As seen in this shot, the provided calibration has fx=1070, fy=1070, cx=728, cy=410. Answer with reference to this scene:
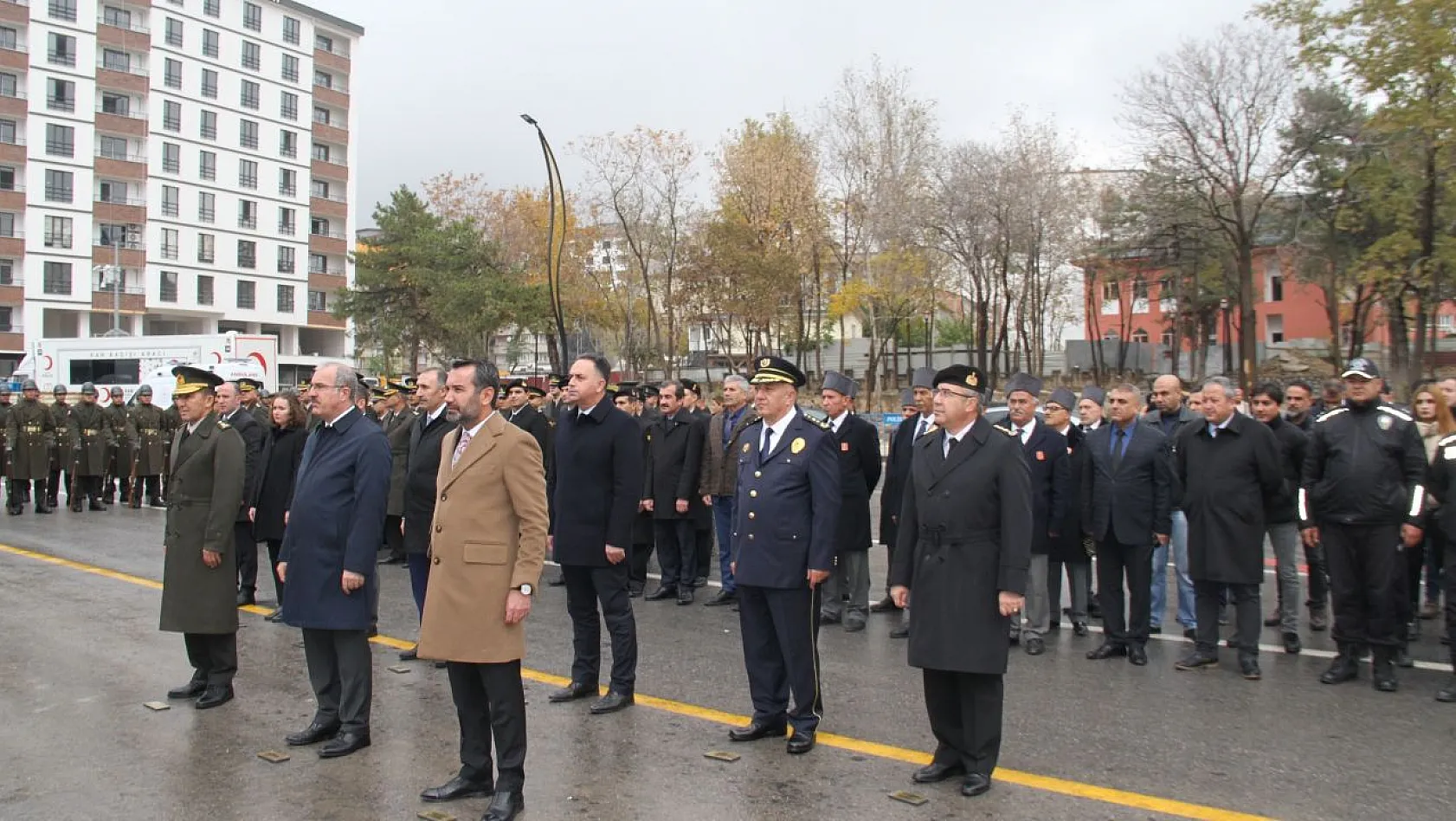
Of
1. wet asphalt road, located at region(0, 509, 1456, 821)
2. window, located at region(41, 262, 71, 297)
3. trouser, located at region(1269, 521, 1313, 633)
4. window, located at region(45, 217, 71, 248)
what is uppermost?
window, located at region(45, 217, 71, 248)

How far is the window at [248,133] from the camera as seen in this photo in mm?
66188

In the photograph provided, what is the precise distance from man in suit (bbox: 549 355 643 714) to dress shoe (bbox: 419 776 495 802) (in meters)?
1.45

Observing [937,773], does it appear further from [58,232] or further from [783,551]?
[58,232]

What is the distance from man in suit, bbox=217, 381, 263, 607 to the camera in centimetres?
945

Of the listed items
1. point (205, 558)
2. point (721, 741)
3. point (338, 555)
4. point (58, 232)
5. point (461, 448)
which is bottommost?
point (721, 741)

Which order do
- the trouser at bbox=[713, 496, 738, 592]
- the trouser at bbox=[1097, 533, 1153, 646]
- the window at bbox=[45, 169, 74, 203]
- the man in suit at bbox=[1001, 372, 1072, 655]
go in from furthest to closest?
the window at bbox=[45, 169, 74, 203], the trouser at bbox=[713, 496, 738, 592], the man in suit at bbox=[1001, 372, 1072, 655], the trouser at bbox=[1097, 533, 1153, 646]

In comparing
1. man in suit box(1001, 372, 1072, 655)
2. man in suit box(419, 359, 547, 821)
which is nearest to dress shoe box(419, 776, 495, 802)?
man in suit box(419, 359, 547, 821)

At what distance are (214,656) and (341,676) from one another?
143 cm

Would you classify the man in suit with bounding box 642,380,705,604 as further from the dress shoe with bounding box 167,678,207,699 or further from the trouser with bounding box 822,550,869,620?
the dress shoe with bounding box 167,678,207,699

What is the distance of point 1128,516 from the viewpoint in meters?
8.19

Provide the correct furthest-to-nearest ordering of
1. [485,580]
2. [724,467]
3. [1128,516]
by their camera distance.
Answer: [724,467] < [1128,516] < [485,580]

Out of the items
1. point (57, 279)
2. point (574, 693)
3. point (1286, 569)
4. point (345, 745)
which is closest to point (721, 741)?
point (574, 693)

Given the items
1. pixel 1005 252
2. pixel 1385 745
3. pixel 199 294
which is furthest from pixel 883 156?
pixel 199 294

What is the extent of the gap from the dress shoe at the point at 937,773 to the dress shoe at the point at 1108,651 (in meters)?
3.04
